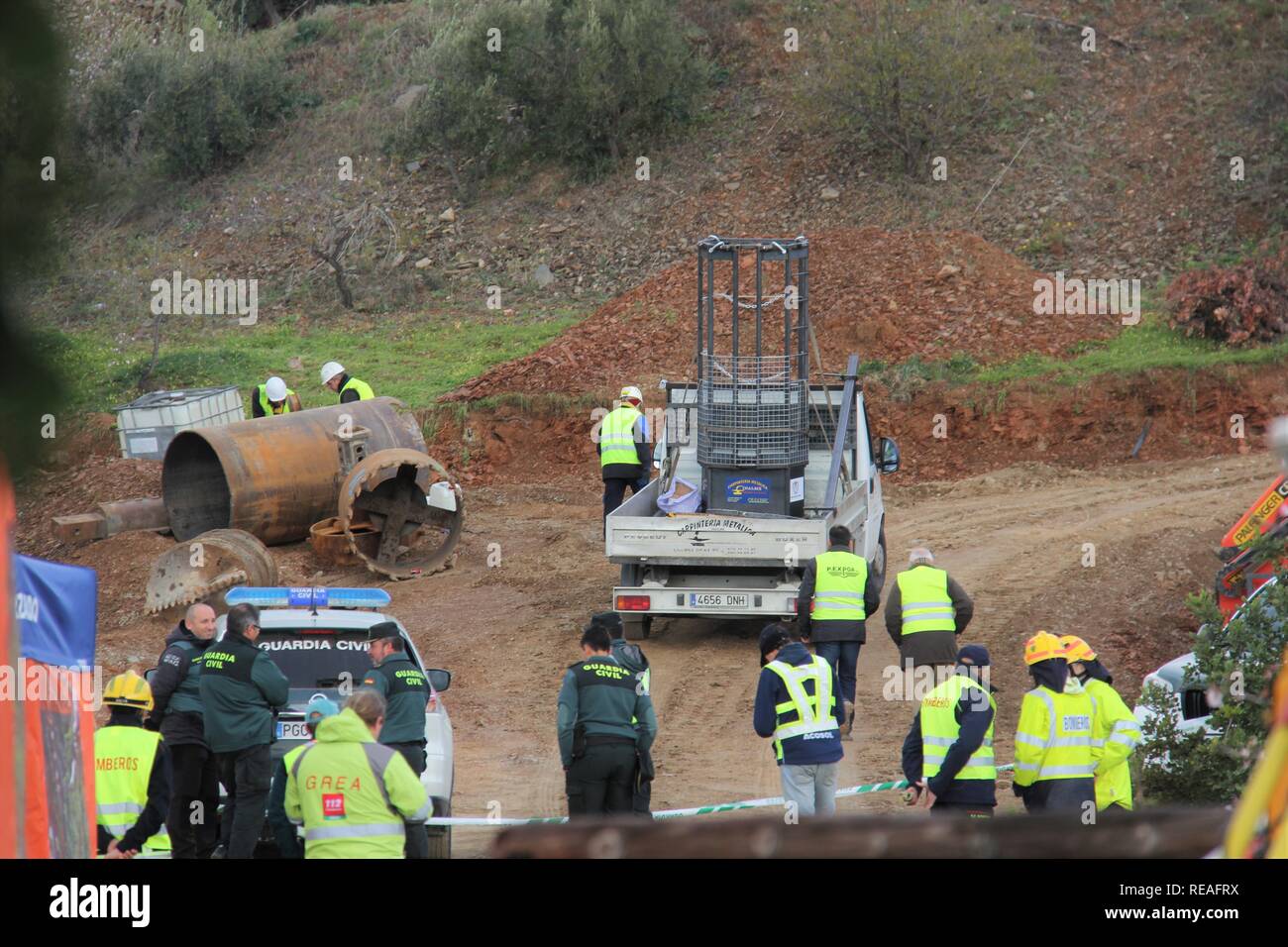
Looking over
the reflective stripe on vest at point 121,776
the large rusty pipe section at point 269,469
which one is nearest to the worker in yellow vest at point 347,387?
the large rusty pipe section at point 269,469

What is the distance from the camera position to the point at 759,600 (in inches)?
559

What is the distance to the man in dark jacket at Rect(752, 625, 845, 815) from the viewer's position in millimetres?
8688

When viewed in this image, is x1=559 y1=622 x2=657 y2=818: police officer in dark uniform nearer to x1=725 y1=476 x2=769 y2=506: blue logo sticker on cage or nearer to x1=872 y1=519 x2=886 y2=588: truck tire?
x1=725 y1=476 x2=769 y2=506: blue logo sticker on cage

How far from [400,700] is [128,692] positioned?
57.6 inches

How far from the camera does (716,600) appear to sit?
14.2m

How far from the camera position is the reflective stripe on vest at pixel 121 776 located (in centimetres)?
770

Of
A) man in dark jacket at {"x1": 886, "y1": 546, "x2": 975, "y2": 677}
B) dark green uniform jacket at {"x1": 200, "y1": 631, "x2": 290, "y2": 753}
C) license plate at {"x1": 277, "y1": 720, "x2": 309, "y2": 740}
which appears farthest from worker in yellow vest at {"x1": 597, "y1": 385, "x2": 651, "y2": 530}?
dark green uniform jacket at {"x1": 200, "y1": 631, "x2": 290, "y2": 753}

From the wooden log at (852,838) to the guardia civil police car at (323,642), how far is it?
672 centimetres

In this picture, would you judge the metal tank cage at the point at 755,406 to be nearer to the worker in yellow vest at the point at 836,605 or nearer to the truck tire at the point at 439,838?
the worker in yellow vest at the point at 836,605

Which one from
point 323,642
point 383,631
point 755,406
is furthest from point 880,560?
point 383,631

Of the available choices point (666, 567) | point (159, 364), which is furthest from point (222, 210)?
point (666, 567)

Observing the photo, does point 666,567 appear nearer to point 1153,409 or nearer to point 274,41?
point 1153,409

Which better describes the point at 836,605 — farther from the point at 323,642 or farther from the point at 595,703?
the point at 323,642

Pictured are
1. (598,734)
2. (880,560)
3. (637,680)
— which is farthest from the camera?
(880,560)
